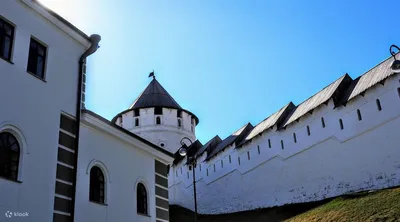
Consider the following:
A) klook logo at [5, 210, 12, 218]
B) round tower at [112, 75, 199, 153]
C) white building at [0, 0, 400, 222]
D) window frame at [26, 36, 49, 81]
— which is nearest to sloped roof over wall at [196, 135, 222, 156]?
round tower at [112, 75, 199, 153]

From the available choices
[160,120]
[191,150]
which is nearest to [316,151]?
[191,150]

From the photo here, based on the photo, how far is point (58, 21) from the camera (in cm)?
999

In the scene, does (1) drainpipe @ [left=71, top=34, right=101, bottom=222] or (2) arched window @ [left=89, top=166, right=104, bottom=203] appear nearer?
(1) drainpipe @ [left=71, top=34, right=101, bottom=222]

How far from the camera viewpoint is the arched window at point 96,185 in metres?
10.3

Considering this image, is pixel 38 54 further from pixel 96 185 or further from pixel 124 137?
pixel 96 185

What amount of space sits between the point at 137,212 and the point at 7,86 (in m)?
4.89

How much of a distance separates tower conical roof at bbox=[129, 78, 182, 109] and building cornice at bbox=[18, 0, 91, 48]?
30443 millimetres

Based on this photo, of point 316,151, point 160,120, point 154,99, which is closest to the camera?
point 316,151

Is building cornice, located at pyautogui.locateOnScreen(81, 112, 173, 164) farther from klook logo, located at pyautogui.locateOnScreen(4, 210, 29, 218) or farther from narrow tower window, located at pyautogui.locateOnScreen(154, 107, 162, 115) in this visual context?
narrow tower window, located at pyautogui.locateOnScreen(154, 107, 162, 115)

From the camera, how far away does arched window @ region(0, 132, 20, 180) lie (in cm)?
800

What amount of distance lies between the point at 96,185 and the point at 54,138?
1810mm

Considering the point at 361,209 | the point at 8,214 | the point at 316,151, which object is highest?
the point at 316,151

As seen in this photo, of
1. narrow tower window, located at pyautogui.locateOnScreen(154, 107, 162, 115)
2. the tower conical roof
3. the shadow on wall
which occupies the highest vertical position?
the tower conical roof

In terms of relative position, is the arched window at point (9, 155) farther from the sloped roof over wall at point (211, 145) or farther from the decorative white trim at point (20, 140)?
the sloped roof over wall at point (211, 145)
